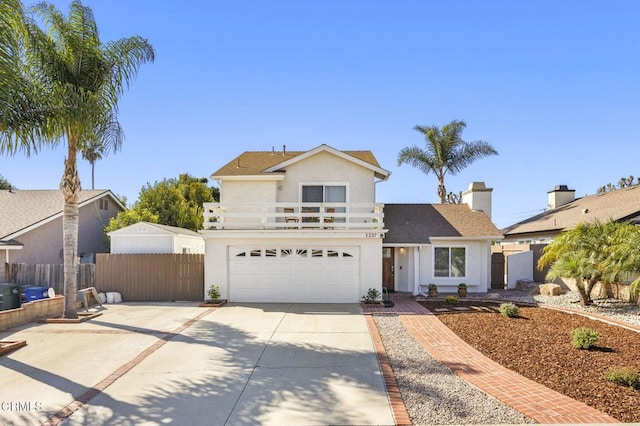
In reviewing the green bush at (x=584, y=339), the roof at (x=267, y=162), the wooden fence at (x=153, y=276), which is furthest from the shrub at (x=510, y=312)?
the wooden fence at (x=153, y=276)

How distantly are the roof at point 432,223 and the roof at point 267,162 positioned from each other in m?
2.77

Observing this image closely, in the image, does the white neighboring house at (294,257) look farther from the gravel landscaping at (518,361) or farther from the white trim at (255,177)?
the gravel landscaping at (518,361)

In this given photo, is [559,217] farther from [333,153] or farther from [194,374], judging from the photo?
[194,374]

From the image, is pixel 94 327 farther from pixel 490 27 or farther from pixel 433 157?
pixel 433 157

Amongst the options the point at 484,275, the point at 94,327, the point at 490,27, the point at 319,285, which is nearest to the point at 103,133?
the point at 94,327

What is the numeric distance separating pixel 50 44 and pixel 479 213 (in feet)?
63.6

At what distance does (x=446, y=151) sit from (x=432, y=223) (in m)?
10.8

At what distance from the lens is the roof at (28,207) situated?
18039 millimetres

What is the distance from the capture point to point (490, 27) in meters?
13.4

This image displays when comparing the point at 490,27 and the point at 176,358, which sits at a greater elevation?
the point at 490,27

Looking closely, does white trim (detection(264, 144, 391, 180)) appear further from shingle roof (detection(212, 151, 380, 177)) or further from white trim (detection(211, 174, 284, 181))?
shingle roof (detection(212, 151, 380, 177))

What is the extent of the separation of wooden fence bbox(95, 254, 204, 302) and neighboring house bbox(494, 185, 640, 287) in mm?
16206

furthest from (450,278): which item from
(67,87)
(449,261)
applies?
(67,87)

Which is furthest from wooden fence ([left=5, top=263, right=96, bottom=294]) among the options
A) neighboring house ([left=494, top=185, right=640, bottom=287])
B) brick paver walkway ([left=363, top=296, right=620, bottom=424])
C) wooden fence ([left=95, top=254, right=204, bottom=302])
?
neighboring house ([left=494, top=185, right=640, bottom=287])
